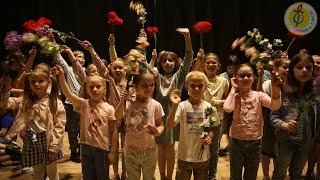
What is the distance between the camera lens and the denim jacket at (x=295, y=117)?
290 cm

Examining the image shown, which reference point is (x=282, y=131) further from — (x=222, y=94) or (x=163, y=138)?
(x=163, y=138)

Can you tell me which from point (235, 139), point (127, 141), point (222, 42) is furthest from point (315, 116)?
point (222, 42)

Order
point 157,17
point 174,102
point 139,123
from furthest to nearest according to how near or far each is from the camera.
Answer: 1. point 157,17
2. point 139,123
3. point 174,102

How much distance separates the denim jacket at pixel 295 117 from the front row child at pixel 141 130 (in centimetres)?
98

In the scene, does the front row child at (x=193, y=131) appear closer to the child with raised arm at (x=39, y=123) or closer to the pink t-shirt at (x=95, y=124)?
the pink t-shirt at (x=95, y=124)

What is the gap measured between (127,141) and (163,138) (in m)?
0.66

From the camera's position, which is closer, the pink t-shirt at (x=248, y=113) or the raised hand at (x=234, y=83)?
the pink t-shirt at (x=248, y=113)

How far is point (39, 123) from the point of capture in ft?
9.73

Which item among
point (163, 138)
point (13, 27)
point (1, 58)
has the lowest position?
point (163, 138)

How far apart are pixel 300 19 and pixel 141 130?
379cm

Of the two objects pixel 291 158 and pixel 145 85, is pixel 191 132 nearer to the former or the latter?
pixel 145 85

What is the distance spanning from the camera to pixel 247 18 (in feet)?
20.7

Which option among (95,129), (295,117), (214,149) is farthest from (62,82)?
(295,117)

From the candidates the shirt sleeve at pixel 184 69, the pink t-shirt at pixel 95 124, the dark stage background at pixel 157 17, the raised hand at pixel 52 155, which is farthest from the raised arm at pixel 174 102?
the dark stage background at pixel 157 17
